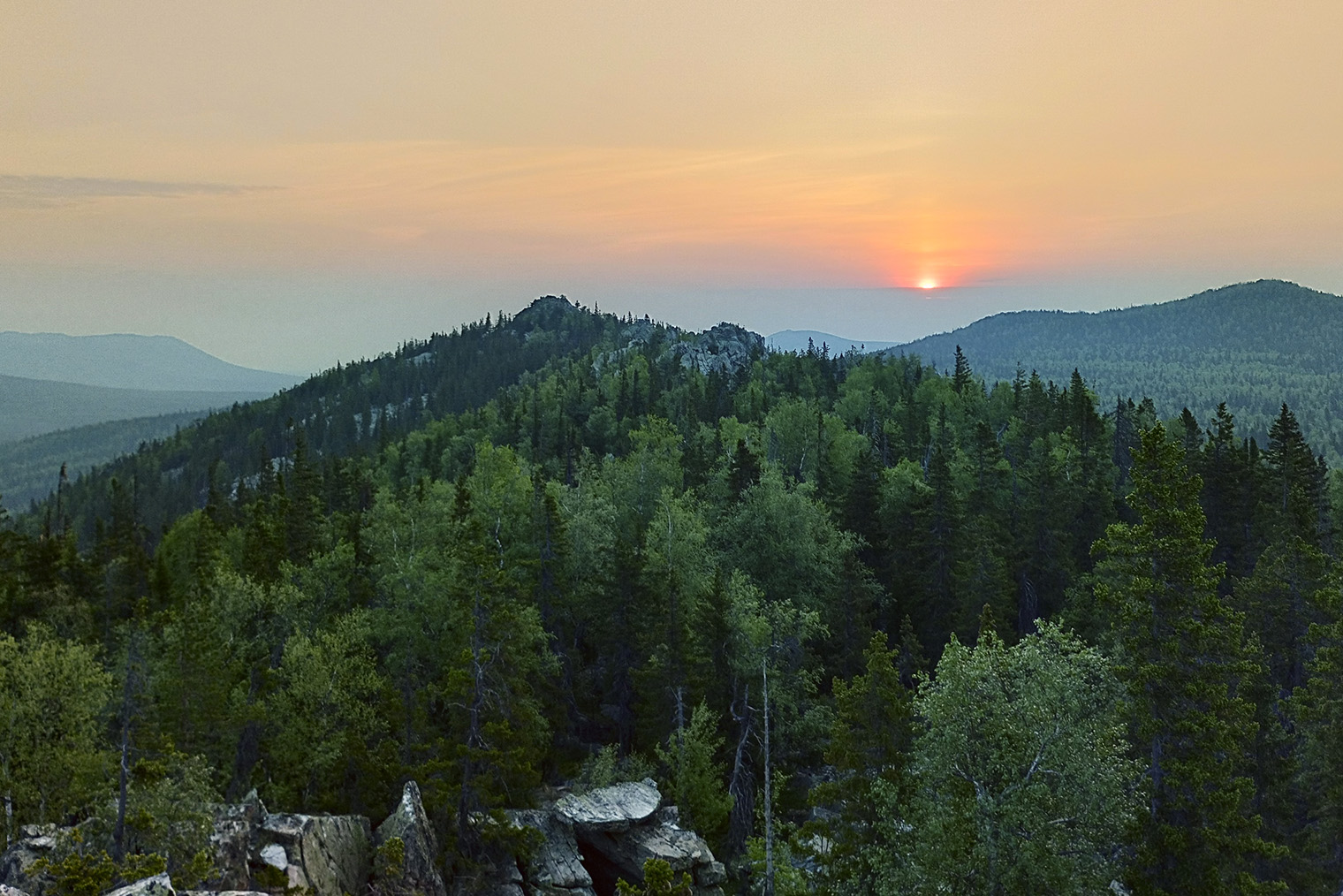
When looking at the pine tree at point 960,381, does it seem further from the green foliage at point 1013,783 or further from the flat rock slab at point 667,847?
the green foliage at point 1013,783

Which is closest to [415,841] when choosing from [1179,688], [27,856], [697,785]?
[27,856]

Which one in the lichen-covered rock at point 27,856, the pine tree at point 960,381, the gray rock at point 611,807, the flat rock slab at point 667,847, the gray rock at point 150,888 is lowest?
the flat rock slab at point 667,847

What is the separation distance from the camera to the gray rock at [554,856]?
43.2 metres

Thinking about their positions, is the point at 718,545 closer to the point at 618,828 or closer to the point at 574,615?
the point at 574,615

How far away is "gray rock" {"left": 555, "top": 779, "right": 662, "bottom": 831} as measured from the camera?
4566cm

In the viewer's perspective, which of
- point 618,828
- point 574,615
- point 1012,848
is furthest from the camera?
point 574,615

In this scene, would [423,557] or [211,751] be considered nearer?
[211,751]

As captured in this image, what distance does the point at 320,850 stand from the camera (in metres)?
36.9

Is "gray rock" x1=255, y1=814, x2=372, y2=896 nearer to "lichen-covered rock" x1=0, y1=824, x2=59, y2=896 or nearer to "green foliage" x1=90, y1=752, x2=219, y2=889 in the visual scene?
"green foliage" x1=90, y1=752, x2=219, y2=889

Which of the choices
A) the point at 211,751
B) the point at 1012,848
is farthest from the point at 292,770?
the point at 1012,848

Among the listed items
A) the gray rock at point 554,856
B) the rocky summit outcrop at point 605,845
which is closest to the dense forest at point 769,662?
the gray rock at point 554,856

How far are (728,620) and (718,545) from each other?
17.6 meters

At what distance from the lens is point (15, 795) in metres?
39.9

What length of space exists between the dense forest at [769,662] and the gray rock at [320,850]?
340cm
